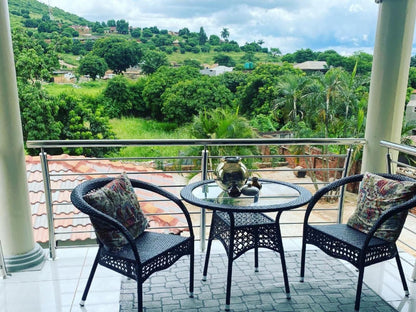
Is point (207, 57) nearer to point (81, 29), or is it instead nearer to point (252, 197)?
point (81, 29)

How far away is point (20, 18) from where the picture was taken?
20.0 metres

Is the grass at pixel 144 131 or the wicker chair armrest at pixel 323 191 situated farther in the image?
the grass at pixel 144 131

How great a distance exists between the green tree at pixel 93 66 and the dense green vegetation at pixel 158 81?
2.3 inches

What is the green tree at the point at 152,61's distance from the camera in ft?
76.4

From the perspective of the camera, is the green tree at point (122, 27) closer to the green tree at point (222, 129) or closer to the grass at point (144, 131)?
the grass at point (144, 131)

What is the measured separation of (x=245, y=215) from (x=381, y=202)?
2.72ft

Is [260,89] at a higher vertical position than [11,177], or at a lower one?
lower

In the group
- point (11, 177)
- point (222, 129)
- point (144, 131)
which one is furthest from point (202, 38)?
point (11, 177)

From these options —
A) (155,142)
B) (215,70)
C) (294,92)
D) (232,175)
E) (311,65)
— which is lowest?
(294,92)

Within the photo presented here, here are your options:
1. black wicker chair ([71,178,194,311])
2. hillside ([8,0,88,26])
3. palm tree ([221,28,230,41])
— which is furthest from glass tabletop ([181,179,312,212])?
palm tree ([221,28,230,41])

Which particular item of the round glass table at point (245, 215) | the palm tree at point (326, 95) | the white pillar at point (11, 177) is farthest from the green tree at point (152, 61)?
the round glass table at point (245, 215)

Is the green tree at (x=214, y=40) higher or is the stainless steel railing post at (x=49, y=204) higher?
the green tree at (x=214, y=40)

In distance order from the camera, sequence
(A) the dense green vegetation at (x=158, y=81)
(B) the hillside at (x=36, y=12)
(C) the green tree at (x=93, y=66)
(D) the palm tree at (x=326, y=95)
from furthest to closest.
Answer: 1. (C) the green tree at (x=93, y=66)
2. (B) the hillside at (x=36, y=12)
3. (A) the dense green vegetation at (x=158, y=81)
4. (D) the palm tree at (x=326, y=95)

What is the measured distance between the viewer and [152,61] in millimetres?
23375
